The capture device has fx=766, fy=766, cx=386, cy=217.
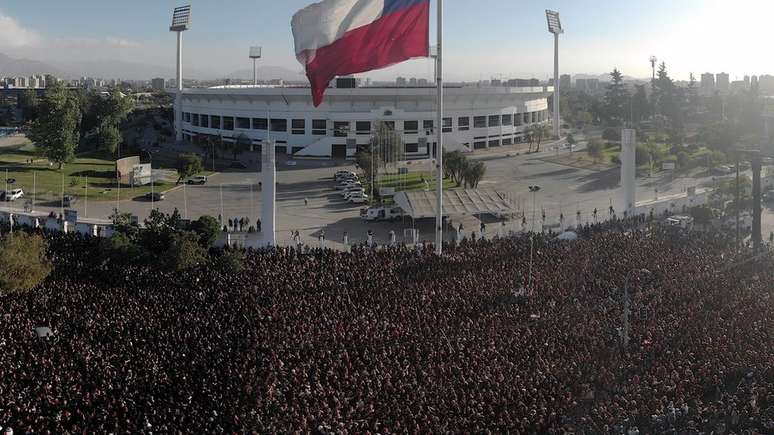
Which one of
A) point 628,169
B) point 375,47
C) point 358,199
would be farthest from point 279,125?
point 375,47

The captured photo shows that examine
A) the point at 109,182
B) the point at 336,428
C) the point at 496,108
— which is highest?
the point at 496,108

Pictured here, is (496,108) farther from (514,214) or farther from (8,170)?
(8,170)

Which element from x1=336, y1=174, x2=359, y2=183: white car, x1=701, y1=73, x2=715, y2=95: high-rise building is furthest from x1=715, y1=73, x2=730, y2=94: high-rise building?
x1=336, y1=174, x2=359, y2=183: white car

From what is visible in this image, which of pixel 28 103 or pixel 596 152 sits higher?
pixel 28 103

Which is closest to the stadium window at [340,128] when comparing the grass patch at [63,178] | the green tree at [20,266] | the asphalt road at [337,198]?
the asphalt road at [337,198]

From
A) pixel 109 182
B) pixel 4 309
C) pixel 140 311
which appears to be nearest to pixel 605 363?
pixel 140 311

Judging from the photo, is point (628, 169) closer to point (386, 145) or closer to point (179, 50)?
point (386, 145)

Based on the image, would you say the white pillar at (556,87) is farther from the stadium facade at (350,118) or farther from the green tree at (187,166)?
the green tree at (187,166)
